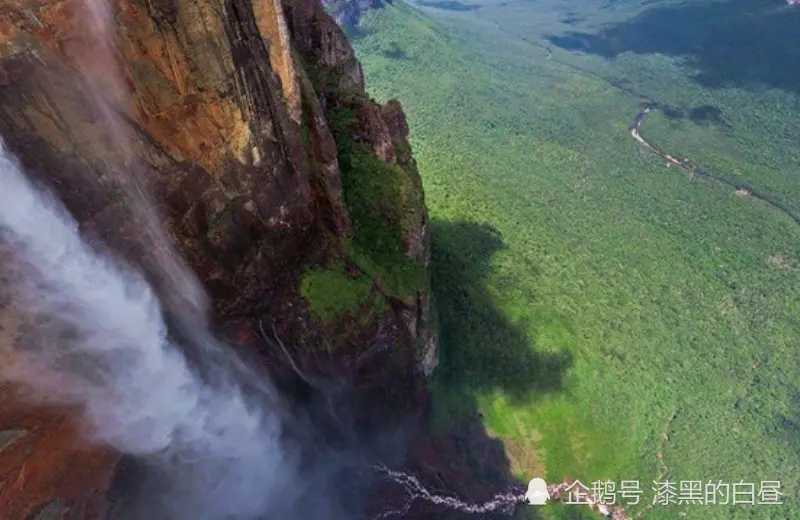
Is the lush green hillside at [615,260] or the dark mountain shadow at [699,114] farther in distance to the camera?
the dark mountain shadow at [699,114]

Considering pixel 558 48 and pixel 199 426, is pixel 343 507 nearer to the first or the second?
pixel 199 426

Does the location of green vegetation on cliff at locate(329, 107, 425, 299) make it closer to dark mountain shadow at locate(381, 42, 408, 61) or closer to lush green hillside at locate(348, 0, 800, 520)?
lush green hillside at locate(348, 0, 800, 520)

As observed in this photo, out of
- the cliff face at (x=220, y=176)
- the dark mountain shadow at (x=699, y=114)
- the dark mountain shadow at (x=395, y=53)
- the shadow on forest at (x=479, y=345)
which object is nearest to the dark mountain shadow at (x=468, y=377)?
the shadow on forest at (x=479, y=345)

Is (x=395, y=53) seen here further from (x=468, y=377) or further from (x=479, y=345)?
(x=468, y=377)

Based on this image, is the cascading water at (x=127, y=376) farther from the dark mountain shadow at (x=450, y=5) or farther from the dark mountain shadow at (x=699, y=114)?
the dark mountain shadow at (x=450, y=5)

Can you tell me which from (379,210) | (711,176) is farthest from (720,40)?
(379,210)

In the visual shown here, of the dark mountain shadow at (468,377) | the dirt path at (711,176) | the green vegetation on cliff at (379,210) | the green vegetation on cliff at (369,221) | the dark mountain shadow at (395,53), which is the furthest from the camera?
the dark mountain shadow at (395,53)
